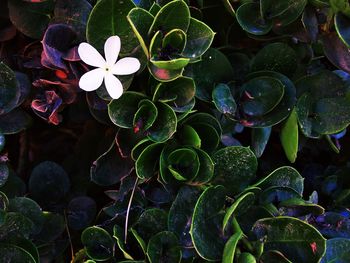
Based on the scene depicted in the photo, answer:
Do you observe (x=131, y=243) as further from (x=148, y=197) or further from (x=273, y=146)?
(x=273, y=146)

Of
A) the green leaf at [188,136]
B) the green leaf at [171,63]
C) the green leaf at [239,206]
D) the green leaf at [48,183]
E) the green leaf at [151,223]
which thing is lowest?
the green leaf at [48,183]

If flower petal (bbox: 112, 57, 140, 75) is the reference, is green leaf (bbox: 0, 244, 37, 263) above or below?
below

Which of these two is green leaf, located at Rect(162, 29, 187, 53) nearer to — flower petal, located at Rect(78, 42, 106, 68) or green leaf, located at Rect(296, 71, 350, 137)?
flower petal, located at Rect(78, 42, 106, 68)

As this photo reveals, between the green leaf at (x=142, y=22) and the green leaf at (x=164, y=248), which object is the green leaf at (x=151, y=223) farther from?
the green leaf at (x=142, y=22)

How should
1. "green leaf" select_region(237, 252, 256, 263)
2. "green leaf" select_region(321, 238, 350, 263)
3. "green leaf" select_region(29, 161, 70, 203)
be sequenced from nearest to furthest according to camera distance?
"green leaf" select_region(237, 252, 256, 263) < "green leaf" select_region(321, 238, 350, 263) < "green leaf" select_region(29, 161, 70, 203)

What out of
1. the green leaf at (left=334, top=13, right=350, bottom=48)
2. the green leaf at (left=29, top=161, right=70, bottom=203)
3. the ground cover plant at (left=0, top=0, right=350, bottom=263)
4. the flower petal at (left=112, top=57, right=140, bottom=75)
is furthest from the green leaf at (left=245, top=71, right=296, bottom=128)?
the green leaf at (left=29, top=161, right=70, bottom=203)

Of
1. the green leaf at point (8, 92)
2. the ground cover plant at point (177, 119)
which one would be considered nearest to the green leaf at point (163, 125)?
the ground cover plant at point (177, 119)

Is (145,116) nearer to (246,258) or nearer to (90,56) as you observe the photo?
(90,56)

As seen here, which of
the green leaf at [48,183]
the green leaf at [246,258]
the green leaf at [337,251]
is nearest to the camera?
the green leaf at [246,258]
